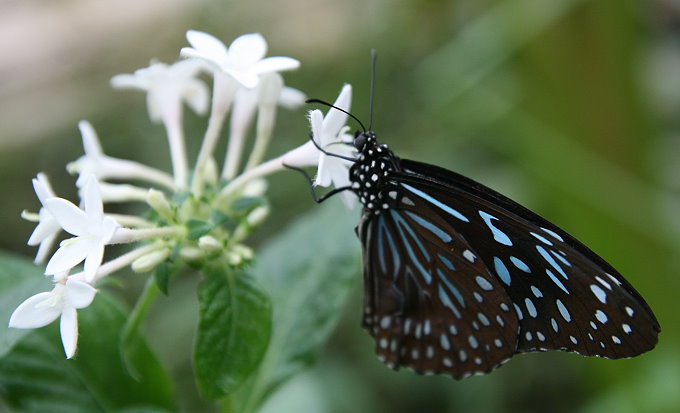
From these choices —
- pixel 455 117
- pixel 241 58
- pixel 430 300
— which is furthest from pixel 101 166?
pixel 455 117

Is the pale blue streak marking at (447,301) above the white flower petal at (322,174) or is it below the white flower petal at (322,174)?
below

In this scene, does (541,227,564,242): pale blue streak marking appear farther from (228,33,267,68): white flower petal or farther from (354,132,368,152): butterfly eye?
(228,33,267,68): white flower petal

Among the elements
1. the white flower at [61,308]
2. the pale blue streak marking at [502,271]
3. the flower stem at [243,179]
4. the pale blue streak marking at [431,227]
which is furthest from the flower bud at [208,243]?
the pale blue streak marking at [502,271]

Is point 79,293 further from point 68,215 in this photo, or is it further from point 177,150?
point 177,150

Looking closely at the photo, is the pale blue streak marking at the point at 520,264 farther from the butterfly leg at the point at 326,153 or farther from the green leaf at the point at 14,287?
the green leaf at the point at 14,287

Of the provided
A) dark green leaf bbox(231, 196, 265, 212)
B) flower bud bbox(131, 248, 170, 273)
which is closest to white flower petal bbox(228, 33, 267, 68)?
dark green leaf bbox(231, 196, 265, 212)

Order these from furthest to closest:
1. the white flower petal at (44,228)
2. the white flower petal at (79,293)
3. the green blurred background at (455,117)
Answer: the green blurred background at (455,117)
the white flower petal at (44,228)
the white flower petal at (79,293)
